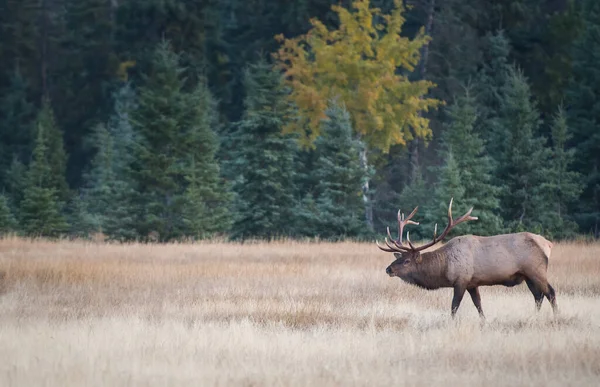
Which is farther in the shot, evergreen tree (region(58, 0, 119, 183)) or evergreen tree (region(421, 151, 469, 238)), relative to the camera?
evergreen tree (region(58, 0, 119, 183))

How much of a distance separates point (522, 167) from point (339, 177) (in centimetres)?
517

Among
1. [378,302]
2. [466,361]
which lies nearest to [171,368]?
[466,361]

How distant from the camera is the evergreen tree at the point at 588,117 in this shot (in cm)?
3128

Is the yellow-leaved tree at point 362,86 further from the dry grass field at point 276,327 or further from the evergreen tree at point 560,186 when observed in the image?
the dry grass field at point 276,327

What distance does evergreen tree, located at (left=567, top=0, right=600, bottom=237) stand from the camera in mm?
31281

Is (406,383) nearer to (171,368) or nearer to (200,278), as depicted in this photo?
(171,368)

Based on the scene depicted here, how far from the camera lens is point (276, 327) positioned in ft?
38.6

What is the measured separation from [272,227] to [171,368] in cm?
2198

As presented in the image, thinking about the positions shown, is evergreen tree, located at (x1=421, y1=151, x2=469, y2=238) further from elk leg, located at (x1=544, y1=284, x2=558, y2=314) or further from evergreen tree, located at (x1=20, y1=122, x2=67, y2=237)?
elk leg, located at (x1=544, y1=284, x2=558, y2=314)

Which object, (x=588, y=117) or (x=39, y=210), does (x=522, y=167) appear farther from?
(x=39, y=210)

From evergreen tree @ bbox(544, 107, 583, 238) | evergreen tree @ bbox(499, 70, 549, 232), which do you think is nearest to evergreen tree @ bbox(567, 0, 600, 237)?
evergreen tree @ bbox(544, 107, 583, 238)

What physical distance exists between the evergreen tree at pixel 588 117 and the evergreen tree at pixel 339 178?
22.8 ft

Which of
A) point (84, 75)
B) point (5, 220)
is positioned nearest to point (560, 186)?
point (5, 220)

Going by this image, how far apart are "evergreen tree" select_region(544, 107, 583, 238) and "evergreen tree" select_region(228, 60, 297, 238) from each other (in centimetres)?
760
